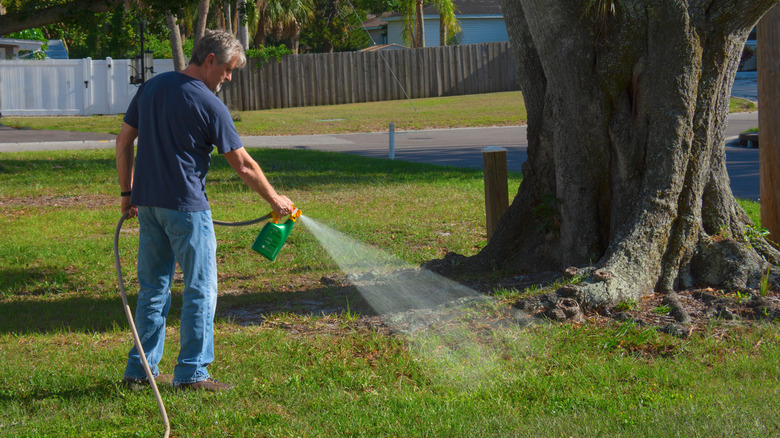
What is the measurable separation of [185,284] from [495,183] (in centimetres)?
369

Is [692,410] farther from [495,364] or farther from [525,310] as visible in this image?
[525,310]

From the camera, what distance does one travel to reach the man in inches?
151

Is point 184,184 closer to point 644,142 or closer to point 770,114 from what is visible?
point 644,142

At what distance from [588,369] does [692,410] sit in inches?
26.2

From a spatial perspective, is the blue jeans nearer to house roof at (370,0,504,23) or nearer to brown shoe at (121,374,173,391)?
brown shoe at (121,374,173,391)

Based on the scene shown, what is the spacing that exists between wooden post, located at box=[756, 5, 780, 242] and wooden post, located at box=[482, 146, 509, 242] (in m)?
2.12

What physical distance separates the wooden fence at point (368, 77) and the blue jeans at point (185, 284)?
94.2ft

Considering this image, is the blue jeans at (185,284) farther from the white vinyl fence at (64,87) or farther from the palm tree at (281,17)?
the palm tree at (281,17)

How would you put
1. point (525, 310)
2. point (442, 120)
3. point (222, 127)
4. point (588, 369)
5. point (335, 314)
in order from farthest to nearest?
1. point (442, 120)
2. point (335, 314)
3. point (525, 310)
4. point (588, 369)
5. point (222, 127)

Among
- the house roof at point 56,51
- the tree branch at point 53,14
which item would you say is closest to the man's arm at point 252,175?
the tree branch at point 53,14

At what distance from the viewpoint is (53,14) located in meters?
12.6

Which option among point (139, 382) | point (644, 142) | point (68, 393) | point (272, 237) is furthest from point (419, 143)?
point (68, 393)

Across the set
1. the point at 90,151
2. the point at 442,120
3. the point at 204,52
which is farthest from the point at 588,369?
the point at 442,120

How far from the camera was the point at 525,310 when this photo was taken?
5.02 metres
